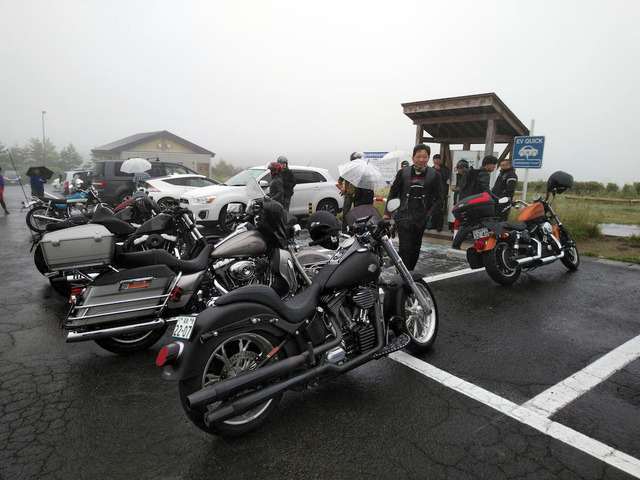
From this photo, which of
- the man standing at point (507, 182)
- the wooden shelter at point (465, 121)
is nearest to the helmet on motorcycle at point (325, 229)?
the man standing at point (507, 182)

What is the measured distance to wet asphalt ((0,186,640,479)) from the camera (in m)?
2.32

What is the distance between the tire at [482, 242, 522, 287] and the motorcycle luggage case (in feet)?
16.5

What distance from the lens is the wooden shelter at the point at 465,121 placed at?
998 centimetres

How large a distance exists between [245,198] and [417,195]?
20.6ft

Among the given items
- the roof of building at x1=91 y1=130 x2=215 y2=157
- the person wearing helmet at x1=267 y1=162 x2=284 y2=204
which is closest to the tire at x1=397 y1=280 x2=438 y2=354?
the person wearing helmet at x1=267 y1=162 x2=284 y2=204

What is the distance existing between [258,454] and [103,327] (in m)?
1.90

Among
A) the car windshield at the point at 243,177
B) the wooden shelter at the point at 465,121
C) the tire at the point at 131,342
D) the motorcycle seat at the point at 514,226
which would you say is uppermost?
the wooden shelter at the point at 465,121

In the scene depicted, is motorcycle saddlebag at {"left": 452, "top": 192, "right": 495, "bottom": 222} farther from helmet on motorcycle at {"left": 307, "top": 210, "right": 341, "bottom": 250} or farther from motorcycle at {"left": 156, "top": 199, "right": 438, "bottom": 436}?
helmet on motorcycle at {"left": 307, "top": 210, "right": 341, "bottom": 250}

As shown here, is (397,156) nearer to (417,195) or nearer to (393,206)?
(417,195)

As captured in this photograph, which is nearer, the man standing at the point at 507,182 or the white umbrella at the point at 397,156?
the man standing at the point at 507,182

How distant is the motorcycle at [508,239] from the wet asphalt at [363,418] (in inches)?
61.6

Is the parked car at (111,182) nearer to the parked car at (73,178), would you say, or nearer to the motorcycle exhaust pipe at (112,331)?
the parked car at (73,178)

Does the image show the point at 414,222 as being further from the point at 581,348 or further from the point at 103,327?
the point at 103,327

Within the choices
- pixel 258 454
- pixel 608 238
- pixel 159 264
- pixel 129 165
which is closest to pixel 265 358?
pixel 258 454
